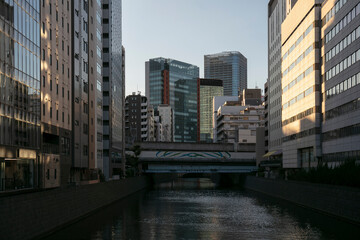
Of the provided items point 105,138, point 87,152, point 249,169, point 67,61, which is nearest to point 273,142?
point 249,169

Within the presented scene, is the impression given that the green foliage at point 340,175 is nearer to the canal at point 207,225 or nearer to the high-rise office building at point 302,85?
the canal at point 207,225

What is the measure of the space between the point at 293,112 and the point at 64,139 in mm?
51518

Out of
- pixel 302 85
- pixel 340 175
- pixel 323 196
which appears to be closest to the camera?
pixel 323 196

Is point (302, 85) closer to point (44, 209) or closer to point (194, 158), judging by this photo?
point (194, 158)

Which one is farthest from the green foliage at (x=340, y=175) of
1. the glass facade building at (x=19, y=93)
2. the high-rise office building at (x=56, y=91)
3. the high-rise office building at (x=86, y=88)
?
the high-rise office building at (x=86, y=88)

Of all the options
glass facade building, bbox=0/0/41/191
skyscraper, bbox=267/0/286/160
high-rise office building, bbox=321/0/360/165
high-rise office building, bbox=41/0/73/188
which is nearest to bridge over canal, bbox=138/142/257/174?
skyscraper, bbox=267/0/286/160

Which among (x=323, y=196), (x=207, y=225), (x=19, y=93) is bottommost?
(x=207, y=225)

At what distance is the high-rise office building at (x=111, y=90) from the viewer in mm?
105625

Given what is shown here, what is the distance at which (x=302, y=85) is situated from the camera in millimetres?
98250

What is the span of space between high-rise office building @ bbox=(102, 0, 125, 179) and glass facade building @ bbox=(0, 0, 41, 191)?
45307mm

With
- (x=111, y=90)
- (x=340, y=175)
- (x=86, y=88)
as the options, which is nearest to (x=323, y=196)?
(x=340, y=175)

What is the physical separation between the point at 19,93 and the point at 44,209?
17.9 m

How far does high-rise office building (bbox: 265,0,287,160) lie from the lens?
433 ft

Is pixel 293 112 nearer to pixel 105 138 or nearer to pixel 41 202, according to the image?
pixel 105 138
